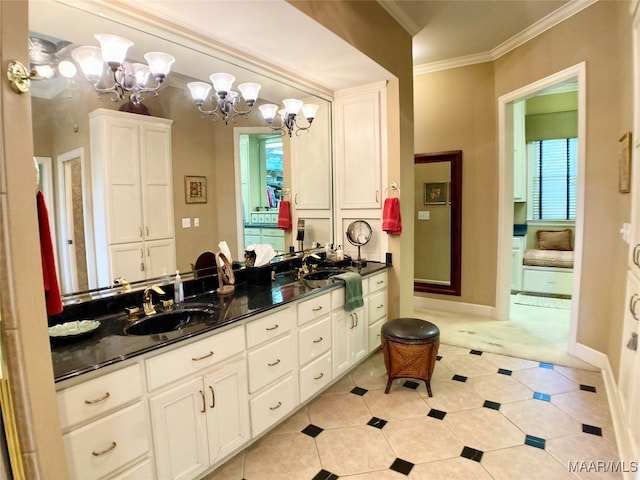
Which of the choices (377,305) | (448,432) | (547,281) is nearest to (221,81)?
(377,305)

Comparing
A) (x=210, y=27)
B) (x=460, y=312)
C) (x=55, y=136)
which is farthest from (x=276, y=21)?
(x=460, y=312)

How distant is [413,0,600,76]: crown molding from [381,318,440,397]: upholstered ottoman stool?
300cm

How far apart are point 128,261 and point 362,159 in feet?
7.38

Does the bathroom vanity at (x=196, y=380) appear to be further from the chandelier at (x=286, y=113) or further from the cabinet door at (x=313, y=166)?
the chandelier at (x=286, y=113)

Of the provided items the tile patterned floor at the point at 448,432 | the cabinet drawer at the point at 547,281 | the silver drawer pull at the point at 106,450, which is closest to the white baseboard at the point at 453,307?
the tile patterned floor at the point at 448,432

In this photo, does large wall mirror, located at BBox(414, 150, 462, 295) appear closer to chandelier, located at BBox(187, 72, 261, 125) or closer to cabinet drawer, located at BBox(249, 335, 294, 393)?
chandelier, located at BBox(187, 72, 261, 125)

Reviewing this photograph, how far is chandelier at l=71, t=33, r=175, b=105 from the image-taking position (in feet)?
6.16

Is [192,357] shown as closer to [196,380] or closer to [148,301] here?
[196,380]

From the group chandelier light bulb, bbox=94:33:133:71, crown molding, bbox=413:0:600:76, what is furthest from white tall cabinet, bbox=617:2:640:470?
chandelier light bulb, bbox=94:33:133:71

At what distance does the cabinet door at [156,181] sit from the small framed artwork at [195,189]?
11 cm

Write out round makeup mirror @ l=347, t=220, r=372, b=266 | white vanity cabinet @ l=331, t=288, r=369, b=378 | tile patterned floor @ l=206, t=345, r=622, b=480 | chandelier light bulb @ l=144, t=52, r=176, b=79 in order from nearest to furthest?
tile patterned floor @ l=206, t=345, r=622, b=480 < chandelier light bulb @ l=144, t=52, r=176, b=79 < white vanity cabinet @ l=331, t=288, r=369, b=378 < round makeup mirror @ l=347, t=220, r=372, b=266

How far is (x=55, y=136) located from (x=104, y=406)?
131cm

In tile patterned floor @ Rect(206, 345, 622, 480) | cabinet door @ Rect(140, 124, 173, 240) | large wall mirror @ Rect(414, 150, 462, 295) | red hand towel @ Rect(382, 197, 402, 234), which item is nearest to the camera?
tile patterned floor @ Rect(206, 345, 622, 480)

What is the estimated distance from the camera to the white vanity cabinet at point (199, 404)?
64.6 inches
